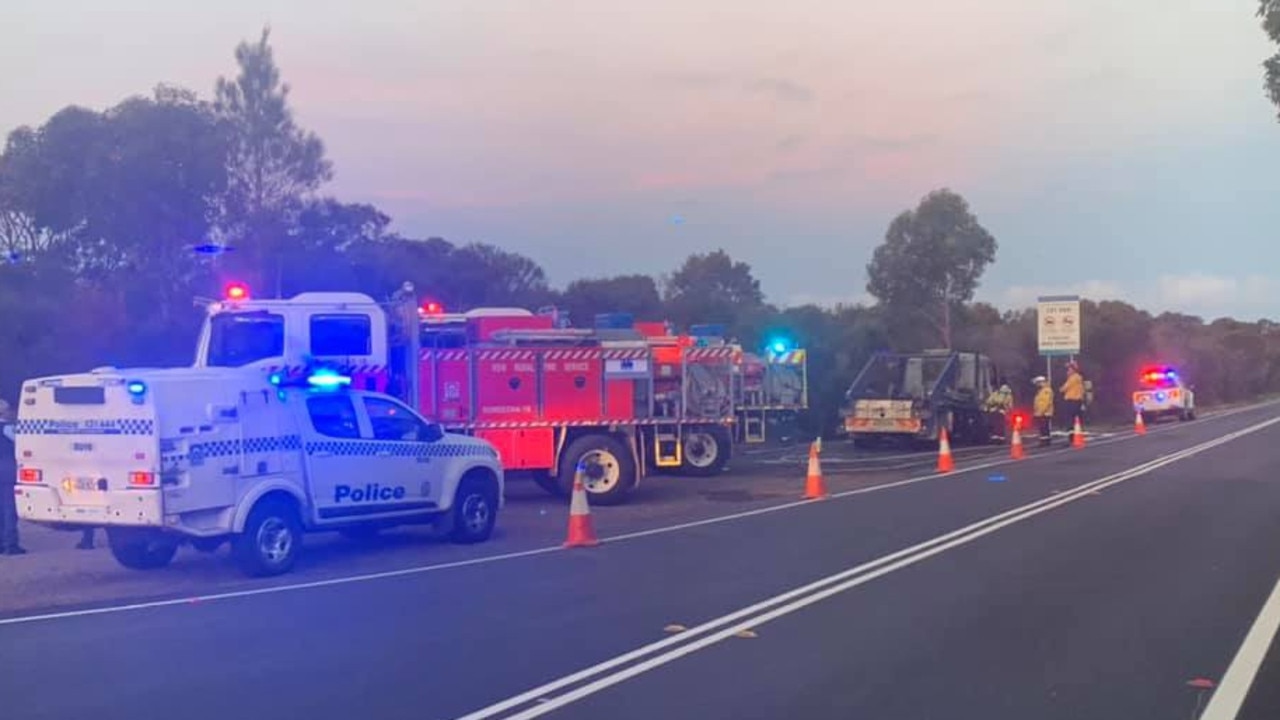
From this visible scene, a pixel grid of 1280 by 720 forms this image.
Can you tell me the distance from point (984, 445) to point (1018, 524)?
18.4 metres

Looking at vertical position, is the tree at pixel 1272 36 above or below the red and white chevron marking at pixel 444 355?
above

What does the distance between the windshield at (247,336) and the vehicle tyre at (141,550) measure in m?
3.29

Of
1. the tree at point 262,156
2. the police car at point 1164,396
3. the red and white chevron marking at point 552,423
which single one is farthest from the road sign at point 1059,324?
the red and white chevron marking at point 552,423

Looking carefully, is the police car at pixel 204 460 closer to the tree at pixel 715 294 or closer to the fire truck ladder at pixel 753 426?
the fire truck ladder at pixel 753 426

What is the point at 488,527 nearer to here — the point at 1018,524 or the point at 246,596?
the point at 246,596

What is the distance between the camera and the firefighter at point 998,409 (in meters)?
34.5

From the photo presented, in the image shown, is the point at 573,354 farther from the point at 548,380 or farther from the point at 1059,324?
the point at 1059,324

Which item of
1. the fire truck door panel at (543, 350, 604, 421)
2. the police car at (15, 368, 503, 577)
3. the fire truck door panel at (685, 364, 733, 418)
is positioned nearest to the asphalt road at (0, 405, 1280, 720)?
the police car at (15, 368, 503, 577)

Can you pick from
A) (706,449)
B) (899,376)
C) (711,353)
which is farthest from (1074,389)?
(711,353)

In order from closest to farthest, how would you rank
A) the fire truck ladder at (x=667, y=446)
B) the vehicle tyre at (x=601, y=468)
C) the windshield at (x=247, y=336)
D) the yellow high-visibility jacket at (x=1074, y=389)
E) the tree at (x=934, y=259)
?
the windshield at (x=247, y=336) → the vehicle tyre at (x=601, y=468) → the fire truck ladder at (x=667, y=446) → the yellow high-visibility jacket at (x=1074, y=389) → the tree at (x=934, y=259)

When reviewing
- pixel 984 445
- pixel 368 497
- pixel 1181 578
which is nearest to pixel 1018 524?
pixel 1181 578

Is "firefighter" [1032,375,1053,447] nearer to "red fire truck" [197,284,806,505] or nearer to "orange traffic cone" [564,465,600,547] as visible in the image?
"red fire truck" [197,284,806,505]

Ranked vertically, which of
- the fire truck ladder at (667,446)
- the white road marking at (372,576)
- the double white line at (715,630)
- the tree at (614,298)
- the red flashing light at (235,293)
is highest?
the tree at (614,298)

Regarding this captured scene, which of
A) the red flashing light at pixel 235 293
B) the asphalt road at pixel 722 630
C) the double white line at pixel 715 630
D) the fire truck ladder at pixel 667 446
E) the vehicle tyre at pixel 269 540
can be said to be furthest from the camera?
the fire truck ladder at pixel 667 446
